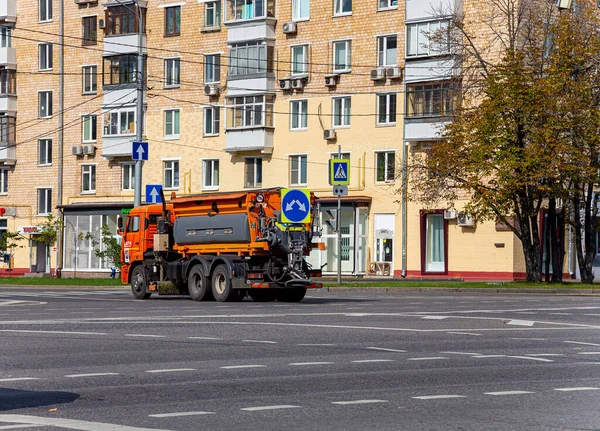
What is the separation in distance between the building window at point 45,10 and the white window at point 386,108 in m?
21.4

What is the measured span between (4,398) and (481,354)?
683 cm

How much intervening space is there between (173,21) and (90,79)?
6.13m

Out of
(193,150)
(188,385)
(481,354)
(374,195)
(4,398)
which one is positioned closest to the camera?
(4,398)

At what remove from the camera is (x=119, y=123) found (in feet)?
223

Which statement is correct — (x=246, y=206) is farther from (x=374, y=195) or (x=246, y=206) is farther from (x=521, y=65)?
(x=374, y=195)

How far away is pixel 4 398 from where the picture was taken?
37.4 feet

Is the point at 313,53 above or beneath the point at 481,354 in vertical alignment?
above

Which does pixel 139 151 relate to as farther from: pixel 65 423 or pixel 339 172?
pixel 65 423

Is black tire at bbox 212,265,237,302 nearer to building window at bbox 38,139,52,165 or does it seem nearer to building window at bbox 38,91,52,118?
building window at bbox 38,139,52,165

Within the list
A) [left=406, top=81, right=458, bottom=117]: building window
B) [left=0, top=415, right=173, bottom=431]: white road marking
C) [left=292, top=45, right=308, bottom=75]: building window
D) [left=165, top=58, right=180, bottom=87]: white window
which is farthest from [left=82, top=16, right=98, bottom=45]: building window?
[left=0, top=415, right=173, bottom=431]: white road marking

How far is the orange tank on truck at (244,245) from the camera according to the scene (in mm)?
31562

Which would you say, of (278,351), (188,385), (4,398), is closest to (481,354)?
(278,351)

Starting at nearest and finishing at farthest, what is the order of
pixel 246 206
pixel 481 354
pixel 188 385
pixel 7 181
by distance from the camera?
1. pixel 188 385
2. pixel 481 354
3. pixel 246 206
4. pixel 7 181

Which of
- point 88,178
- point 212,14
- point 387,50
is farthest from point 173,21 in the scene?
point 387,50
